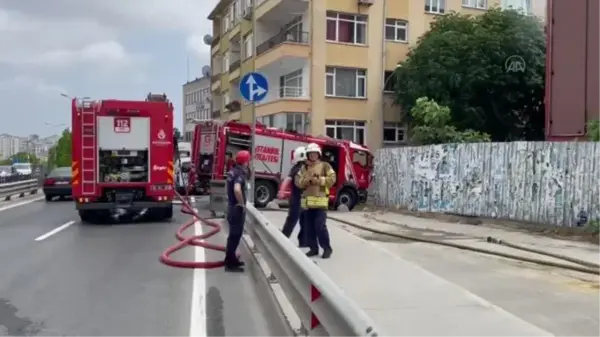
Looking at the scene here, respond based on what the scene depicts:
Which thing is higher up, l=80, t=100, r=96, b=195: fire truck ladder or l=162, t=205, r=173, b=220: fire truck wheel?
l=80, t=100, r=96, b=195: fire truck ladder

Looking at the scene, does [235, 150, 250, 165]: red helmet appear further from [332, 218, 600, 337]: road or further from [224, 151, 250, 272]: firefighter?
[332, 218, 600, 337]: road

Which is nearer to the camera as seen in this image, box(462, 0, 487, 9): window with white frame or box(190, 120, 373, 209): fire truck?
box(190, 120, 373, 209): fire truck

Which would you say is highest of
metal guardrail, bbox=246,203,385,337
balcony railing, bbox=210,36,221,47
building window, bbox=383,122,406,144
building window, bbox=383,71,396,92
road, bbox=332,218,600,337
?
balcony railing, bbox=210,36,221,47

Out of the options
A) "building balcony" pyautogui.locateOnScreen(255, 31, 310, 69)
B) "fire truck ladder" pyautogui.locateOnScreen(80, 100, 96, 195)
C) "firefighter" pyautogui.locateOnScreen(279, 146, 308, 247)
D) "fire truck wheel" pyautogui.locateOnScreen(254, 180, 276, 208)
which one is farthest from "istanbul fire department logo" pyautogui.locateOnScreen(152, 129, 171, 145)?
"building balcony" pyautogui.locateOnScreen(255, 31, 310, 69)

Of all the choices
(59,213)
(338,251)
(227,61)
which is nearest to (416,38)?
(227,61)

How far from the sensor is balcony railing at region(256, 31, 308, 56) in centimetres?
3583

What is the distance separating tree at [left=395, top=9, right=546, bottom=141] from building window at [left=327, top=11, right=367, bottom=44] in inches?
108

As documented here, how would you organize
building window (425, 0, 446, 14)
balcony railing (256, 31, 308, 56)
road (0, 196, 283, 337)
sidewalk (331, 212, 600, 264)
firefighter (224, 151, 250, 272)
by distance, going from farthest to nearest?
building window (425, 0, 446, 14), balcony railing (256, 31, 308, 56), sidewalk (331, 212, 600, 264), firefighter (224, 151, 250, 272), road (0, 196, 283, 337)

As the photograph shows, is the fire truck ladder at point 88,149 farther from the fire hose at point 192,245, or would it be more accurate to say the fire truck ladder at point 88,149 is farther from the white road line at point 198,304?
the white road line at point 198,304

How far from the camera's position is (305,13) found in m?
36.2

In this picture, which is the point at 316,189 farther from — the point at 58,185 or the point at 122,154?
the point at 58,185

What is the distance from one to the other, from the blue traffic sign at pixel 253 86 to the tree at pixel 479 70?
2061cm

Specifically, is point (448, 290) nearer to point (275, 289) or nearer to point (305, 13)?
point (275, 289)

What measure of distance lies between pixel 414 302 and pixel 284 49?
28.3m
